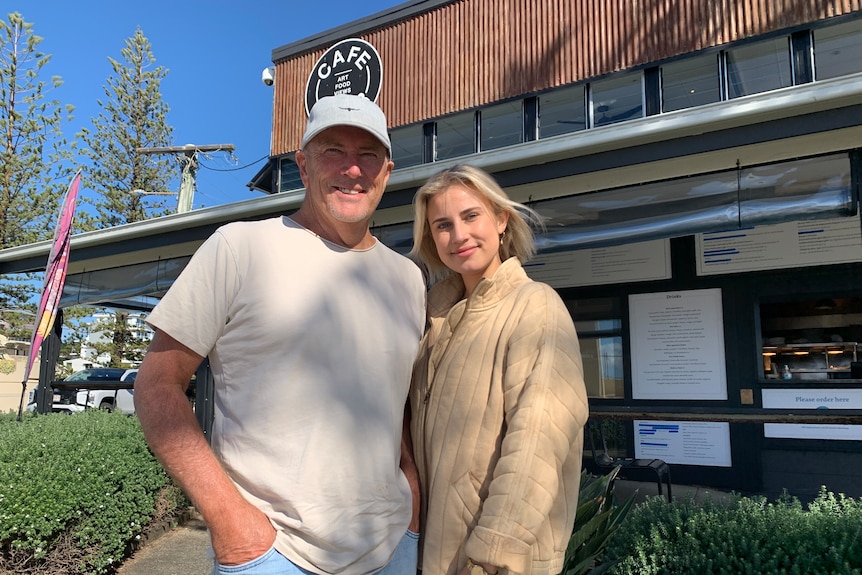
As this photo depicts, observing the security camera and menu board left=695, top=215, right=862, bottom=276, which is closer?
menu board left=695, top=215, right=862, bottom=276

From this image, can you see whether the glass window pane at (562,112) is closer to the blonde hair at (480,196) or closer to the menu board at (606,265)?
the menu board at (606,265)

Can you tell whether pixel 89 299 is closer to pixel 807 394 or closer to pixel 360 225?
pixel 360 225

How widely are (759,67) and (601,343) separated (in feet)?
12.7

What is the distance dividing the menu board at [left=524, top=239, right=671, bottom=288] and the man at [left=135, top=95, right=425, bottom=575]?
5137 mm

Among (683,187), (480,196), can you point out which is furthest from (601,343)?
(480,196)

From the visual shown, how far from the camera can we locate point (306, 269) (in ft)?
5.04

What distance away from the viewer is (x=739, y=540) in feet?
7.21

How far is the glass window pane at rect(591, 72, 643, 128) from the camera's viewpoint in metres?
8.02

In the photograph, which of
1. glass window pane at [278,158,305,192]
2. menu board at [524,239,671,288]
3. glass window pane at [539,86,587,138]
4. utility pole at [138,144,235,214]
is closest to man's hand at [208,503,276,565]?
menu board at [524,239,671,288]

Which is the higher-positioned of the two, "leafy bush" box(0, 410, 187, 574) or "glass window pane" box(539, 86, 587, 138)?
"glass window pane" box(539, 86, 587, 138)

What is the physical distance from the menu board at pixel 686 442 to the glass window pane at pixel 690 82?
158 inches

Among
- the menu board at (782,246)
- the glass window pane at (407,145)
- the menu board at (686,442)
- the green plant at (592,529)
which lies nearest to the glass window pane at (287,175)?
the glass window pane at (407,145)

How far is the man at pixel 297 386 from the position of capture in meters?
1.34

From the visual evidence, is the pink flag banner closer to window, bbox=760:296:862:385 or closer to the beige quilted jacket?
the beige quilted jacket
